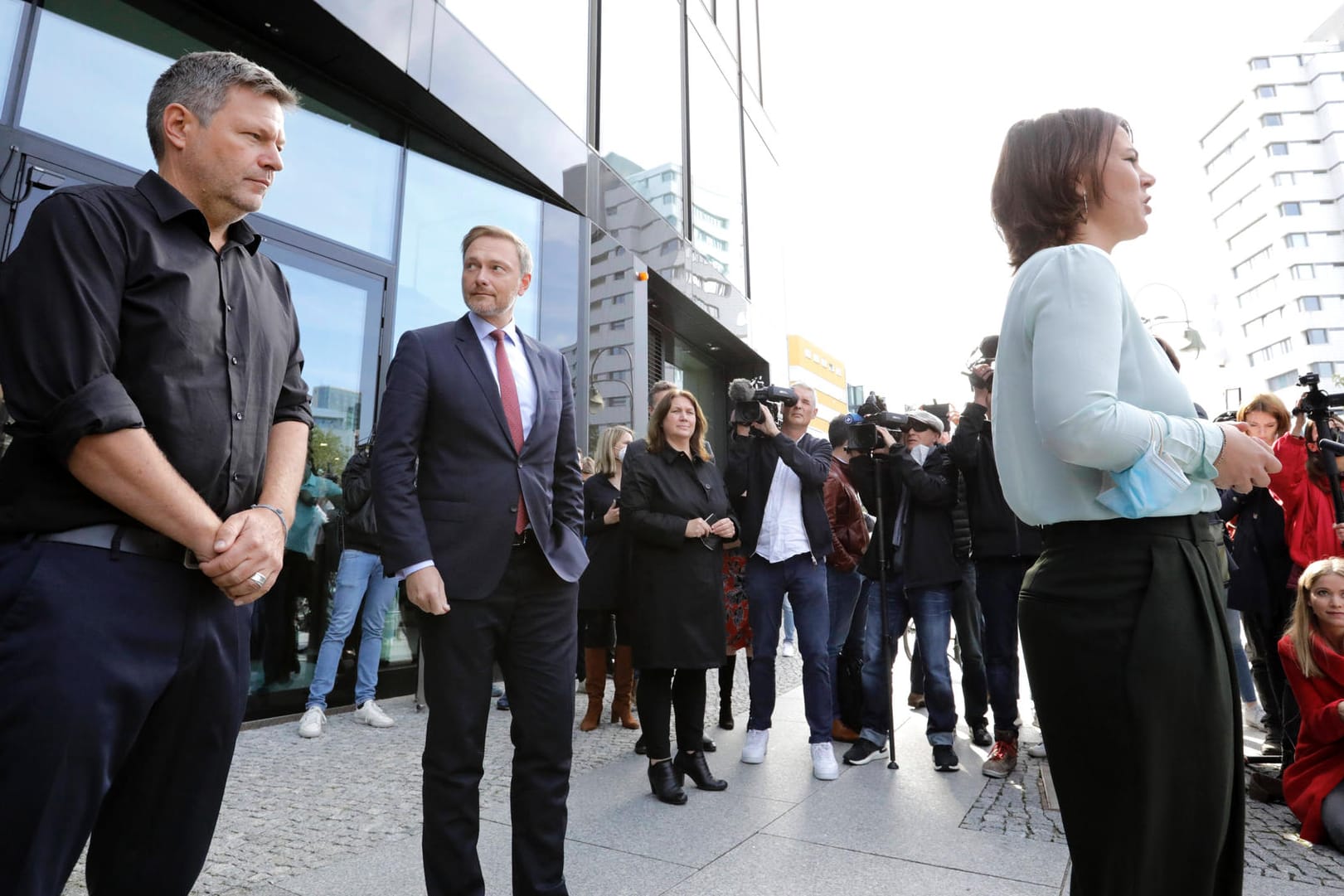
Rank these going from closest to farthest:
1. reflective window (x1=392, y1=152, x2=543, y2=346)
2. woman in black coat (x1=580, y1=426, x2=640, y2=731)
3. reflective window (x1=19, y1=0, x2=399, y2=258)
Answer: reflective window (x1=19, y1=0, x2=399, y2=258) → woman in black coat (x1=580, y1=426, x2=640, y2=731) → reflective window (x1=392, y1=152, x2=543, y2=346)

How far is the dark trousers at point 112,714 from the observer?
1187 millimetres

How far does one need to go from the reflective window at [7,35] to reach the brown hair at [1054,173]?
532 cm

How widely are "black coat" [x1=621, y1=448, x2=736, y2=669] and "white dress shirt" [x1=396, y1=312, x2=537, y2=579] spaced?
1564 millimetres

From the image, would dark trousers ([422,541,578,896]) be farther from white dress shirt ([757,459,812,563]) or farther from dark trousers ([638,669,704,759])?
white dress shirt ([757,459,812,563])

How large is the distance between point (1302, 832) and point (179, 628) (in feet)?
13.0

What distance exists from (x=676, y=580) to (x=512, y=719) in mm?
1788

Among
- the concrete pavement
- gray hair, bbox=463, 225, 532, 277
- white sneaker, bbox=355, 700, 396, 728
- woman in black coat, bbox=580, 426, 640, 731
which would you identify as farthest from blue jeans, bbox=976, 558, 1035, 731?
white sneaker, bbox=355, 700, 396, 728

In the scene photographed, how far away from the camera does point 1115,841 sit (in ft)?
3.99

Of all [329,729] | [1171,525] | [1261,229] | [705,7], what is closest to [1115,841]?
[1171,525]

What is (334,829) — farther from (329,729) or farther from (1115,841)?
(1115,841)

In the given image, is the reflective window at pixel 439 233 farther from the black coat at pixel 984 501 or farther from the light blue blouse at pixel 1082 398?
the light blue blouse at pixel 1082 398

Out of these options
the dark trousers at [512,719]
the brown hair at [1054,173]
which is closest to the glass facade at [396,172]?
the dark trousers at [512,719]

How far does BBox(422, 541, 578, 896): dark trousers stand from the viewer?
7.09 ft

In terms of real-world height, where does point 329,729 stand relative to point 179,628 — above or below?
below
